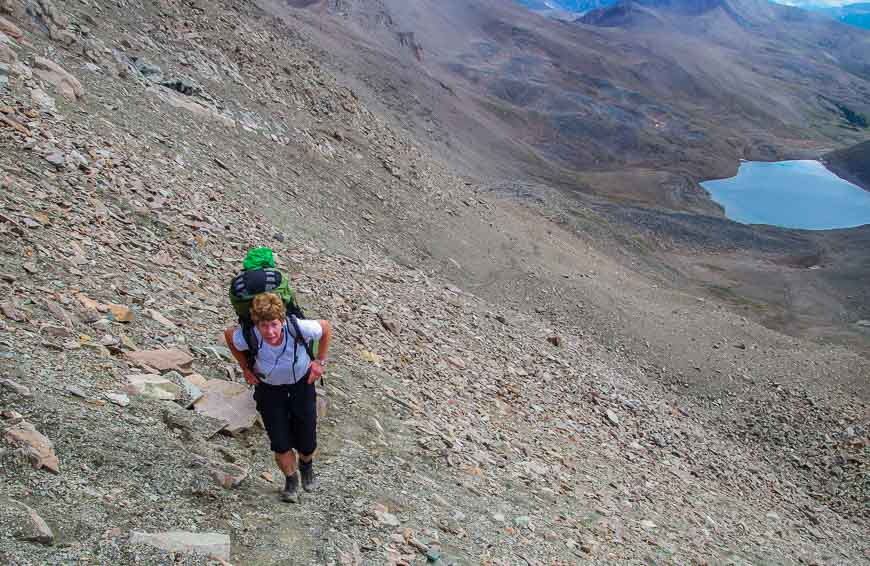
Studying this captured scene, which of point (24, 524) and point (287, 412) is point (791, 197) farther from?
point (24, 524)

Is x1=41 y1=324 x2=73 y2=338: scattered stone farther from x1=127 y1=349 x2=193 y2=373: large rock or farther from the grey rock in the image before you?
the grey rock

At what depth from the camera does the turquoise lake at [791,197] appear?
50438 mm

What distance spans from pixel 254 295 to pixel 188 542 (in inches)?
58.4

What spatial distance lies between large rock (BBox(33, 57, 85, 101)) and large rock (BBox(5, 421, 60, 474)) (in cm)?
802

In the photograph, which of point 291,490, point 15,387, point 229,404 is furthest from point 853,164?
point 15,387

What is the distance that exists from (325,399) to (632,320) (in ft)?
40.7

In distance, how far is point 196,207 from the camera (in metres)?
9.51

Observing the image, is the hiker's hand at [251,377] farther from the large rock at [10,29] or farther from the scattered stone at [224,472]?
the large rock at [10,29]

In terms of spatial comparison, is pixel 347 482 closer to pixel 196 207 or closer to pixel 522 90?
pixel 196 207

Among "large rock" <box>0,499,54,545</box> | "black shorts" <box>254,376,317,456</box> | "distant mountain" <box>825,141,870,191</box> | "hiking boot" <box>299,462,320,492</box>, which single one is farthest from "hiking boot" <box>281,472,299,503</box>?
"distant mountain" <box>825,141,870,191</box>

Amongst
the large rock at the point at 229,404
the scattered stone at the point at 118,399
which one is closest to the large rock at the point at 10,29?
the large rock at the point at 229,404

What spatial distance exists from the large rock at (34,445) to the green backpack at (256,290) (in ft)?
4.10

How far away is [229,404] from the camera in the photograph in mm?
5293

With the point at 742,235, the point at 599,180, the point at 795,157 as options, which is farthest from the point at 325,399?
the point at 795,157
